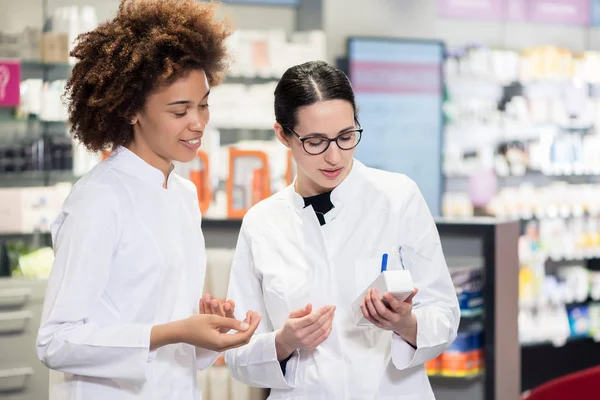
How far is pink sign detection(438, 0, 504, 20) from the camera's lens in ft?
23.4

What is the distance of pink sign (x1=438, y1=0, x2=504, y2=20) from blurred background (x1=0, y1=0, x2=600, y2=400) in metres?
0.01

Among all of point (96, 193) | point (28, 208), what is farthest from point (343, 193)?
point (28, 208)

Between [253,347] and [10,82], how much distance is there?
337cm

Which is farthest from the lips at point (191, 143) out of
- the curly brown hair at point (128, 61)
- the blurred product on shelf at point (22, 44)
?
the blurred product on shelf at point (22, 44)

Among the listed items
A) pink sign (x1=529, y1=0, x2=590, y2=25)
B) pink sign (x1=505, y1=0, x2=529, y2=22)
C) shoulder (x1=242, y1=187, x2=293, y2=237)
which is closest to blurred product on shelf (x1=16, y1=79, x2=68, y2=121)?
shoulder (x1=242, y1=187, x2=293, y2=237)

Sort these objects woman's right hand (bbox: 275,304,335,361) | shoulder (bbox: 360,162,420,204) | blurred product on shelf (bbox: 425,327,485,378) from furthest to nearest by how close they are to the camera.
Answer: blurred product on shelf (bbox: 425,327,485,378) < shoulder (bbox: 360,162,420,204) < woman's right hand (bbox: 275,304,335,361)

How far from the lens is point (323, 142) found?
2045mm

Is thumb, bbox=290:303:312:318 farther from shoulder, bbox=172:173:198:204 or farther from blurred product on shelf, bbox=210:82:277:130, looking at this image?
blurred product on shelf, bbox=210:82:277:130

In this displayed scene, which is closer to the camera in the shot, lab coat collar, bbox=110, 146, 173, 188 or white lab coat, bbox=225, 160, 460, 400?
lab coat collar, bbox=110, 146, 173, 188

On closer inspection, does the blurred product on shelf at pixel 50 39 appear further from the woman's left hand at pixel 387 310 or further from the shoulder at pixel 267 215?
the woman's left hand at pixel 387 310

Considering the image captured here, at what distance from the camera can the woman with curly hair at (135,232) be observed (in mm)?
1690

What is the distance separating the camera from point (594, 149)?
728 centimetres

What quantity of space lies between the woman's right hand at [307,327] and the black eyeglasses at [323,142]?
39 cm

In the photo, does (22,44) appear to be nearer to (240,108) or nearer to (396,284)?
(240,108)
